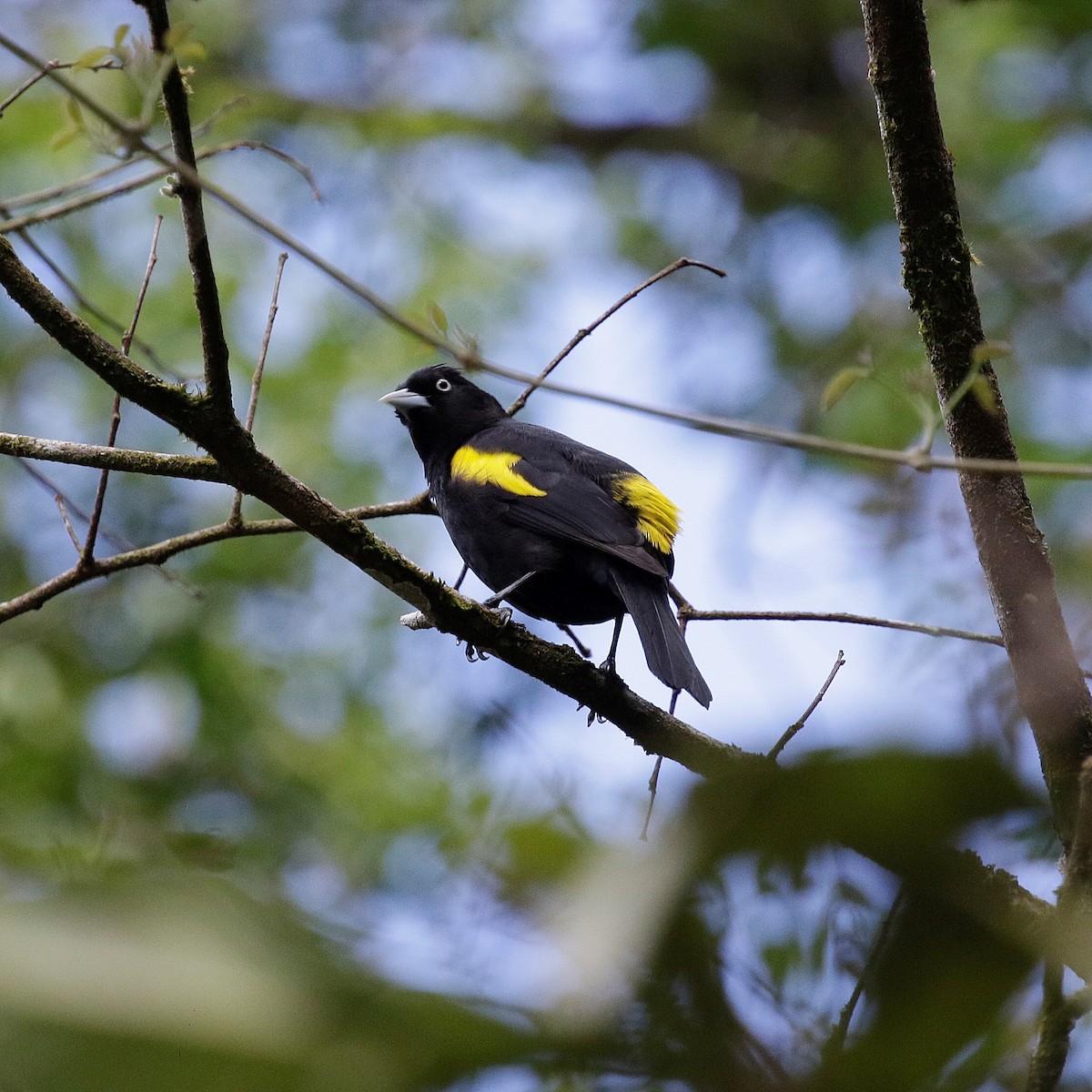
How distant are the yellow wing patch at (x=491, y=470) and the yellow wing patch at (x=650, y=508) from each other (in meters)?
0.36

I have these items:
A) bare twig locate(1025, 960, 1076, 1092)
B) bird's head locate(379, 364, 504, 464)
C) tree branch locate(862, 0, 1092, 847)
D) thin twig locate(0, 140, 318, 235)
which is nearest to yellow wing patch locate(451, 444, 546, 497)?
bird's head locate(379, 364, 504, 464)

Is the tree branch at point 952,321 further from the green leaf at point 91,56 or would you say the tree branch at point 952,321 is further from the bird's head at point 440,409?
the bird's head at point 440,409

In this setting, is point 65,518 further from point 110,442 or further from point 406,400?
point 406,400

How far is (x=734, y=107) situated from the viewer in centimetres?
1025

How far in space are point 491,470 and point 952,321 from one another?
229cm

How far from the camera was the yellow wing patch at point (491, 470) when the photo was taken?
4801mm

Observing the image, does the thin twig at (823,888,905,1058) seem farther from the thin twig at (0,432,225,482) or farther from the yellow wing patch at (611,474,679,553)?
the yellow wing patch at (611,474,679,553)

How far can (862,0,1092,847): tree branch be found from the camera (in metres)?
2.94

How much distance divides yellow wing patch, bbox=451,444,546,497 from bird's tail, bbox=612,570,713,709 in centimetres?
58

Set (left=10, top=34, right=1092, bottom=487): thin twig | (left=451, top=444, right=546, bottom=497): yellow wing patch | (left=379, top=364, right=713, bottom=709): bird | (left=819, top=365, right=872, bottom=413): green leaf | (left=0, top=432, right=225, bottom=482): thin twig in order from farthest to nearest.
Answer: (left=451, top=444, right=546, bottom=497): yellow wing patch < (left=379, top=364, right=713, bottom=709): bird < (left=0, top=432, right=225, bottom=482): thin twig < (left=819, top=365, right=872, bottom=413): green leaf < (left=10, top=34, right=1092, bottom=487): thin twig

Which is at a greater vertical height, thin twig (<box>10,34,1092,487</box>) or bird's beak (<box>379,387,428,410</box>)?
bird's beak (<box>379,387,428,410</box>)

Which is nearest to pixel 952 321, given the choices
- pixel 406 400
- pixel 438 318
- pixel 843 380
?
pixel 843 380

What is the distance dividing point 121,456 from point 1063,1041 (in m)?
2.63

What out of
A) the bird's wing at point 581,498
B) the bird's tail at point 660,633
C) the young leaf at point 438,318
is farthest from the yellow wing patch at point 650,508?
the young leaf at point 438,318
